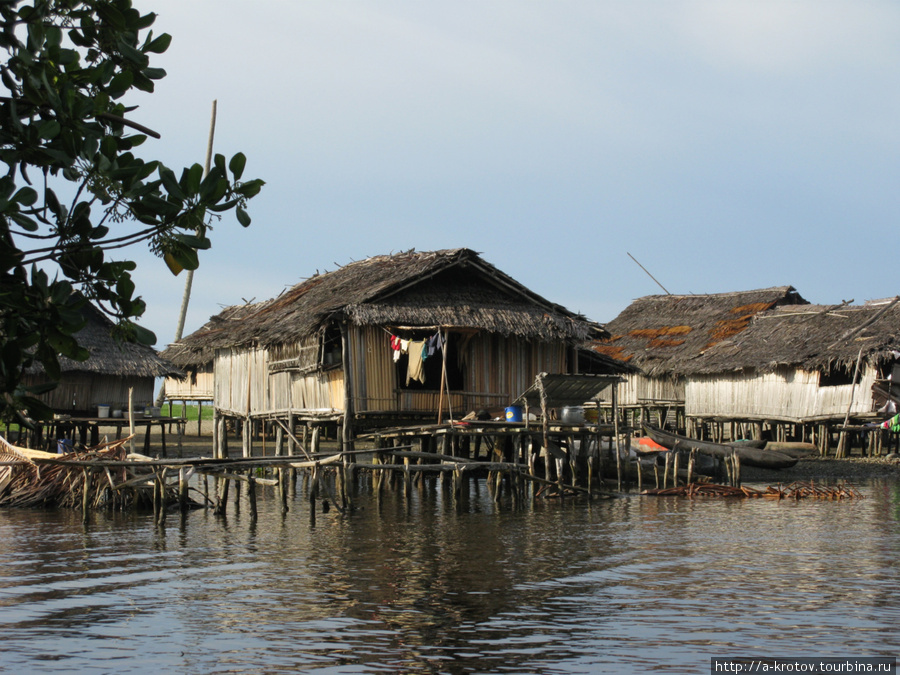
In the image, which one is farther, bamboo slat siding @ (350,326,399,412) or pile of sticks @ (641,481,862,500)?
pile of sticks @ (641,481,862,500)

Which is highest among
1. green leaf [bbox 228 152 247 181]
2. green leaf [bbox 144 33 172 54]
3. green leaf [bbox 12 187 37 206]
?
green leaf [bbox 144 33 172 54]

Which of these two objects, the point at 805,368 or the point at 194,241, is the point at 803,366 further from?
the point at 194,241

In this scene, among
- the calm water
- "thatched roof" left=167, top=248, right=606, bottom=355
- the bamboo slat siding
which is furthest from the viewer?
the bamboo slat siding

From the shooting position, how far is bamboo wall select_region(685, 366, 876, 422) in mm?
27484

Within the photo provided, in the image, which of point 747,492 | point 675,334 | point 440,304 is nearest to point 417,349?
point 440,304

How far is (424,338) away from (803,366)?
1548 cm

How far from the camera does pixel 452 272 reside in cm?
1869

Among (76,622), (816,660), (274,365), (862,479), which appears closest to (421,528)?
(76,622)

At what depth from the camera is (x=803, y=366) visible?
94.4 ft

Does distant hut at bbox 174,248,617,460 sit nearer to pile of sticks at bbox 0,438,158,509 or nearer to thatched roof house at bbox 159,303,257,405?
pile of sticks at bbox 0,438,158,509

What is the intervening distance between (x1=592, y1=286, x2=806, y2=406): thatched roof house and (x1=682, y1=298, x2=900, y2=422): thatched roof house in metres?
1.21

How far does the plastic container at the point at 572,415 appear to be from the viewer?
1738 centimetres

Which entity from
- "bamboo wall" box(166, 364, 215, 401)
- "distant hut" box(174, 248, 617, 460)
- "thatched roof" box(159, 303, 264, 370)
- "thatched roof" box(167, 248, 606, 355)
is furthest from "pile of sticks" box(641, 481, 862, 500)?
"bamboo wall" box(166, 364, 215, 401)

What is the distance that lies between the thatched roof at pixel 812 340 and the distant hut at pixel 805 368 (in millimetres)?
27
